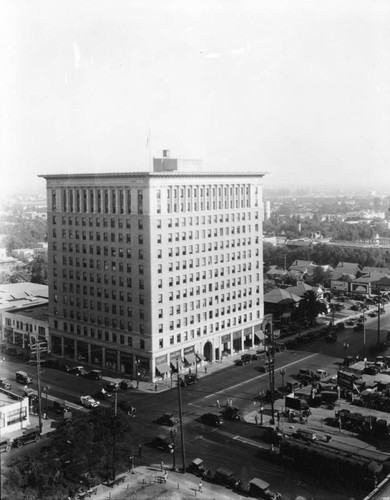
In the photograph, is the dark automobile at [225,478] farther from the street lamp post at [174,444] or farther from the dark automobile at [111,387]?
the dark automobile at [111,387]

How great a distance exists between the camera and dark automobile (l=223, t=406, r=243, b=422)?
211ft

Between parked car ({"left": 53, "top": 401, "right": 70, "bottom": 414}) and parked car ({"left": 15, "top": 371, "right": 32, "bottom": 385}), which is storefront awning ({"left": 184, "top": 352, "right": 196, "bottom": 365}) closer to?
parked car ({"left": 53, "top": 401, "right": 70, "bottom": 414})

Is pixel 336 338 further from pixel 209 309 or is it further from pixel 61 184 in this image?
pixel 61 184

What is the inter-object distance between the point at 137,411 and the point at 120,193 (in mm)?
30345

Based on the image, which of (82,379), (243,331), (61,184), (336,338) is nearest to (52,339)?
(82,379)

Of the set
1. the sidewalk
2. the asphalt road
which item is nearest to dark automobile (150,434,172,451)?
the asphalt road

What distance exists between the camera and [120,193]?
82375mm

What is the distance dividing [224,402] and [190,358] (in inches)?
576

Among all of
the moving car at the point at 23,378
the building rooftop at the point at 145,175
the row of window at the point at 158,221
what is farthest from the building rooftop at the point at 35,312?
the building rooftop at the point at 145,175

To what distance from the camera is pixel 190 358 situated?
8362 cm

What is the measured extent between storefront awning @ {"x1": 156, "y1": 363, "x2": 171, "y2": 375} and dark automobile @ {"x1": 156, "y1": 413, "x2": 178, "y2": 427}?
1506cm

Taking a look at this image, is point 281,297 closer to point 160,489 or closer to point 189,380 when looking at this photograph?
point 189,380

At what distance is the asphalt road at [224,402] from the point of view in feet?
170

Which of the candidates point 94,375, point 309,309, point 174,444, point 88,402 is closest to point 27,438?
point 88,402
